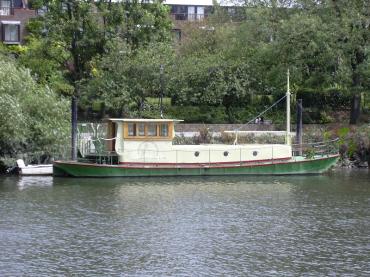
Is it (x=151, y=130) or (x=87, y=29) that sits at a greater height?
(x=87, y=29)

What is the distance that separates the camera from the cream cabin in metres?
41.1

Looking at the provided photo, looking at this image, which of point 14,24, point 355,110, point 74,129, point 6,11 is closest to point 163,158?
point 74,129

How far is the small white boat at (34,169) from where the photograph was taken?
131ft

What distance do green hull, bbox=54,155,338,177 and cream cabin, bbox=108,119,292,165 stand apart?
1.42ft

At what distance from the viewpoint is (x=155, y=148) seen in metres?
41.4

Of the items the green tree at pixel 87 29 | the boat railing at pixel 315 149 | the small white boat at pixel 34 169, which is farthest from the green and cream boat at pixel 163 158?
the green tree at pixel 87 29

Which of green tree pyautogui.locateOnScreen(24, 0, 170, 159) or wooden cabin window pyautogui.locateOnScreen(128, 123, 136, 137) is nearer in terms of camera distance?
wooden cabin window pyautogui.locateOnScreen(128, 123, 136, 137)

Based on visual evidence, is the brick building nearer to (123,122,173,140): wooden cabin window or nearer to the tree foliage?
the tree foliage

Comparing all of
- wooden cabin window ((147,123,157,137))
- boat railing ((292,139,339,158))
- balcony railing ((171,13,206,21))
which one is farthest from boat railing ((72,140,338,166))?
balcony railing ((171,13,206,21))

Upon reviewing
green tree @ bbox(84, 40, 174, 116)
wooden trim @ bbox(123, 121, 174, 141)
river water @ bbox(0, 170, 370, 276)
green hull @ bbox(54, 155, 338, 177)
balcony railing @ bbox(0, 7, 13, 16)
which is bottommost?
river water @ bbox(0, 170, 370, 276)

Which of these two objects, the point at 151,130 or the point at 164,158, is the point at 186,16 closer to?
the point at 151,130

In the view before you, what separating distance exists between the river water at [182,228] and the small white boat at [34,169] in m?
0.94

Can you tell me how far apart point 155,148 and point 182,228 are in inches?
574

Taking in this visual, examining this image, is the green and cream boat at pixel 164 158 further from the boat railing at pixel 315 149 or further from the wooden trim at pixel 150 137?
the boat railing at pixel 315 149
